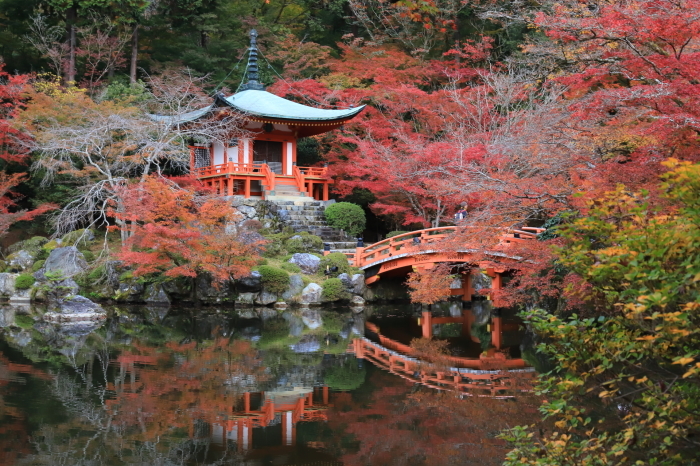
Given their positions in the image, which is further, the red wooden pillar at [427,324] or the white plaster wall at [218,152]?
the white plaster wall at [218,152]

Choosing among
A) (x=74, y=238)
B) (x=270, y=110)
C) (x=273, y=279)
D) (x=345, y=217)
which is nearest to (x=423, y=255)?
(x=273, y=279)

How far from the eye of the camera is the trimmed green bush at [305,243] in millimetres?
18781

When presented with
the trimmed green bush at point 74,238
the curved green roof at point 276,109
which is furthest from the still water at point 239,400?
the curved green roof at point 276,109

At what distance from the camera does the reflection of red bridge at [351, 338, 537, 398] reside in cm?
898

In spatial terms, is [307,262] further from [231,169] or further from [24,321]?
[24,321]

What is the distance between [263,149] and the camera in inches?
886

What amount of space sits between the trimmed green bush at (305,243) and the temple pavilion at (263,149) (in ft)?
8.80

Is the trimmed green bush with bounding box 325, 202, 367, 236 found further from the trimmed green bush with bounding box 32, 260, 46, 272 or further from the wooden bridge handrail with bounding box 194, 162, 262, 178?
the trimmed green bush with bounding box 32, 260, 46, 272

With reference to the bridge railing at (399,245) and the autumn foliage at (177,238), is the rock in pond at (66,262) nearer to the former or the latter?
the autumn foliage at (177,238)

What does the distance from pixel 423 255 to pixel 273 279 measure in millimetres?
3724

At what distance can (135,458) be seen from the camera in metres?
6.25

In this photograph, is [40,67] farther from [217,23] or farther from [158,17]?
[217,23]

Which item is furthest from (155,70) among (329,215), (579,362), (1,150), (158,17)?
(579,362)

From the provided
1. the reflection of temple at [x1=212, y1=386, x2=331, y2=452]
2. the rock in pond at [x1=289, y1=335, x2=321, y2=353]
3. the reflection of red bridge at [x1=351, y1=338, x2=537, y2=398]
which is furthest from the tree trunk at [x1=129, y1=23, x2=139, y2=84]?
the reflection of temple at [x1=212, y1=386, x2=331, y2=452]
